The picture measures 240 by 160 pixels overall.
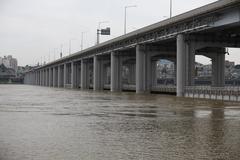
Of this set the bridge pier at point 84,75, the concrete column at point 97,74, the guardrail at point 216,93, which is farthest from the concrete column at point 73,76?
the guardrail at point 216,93

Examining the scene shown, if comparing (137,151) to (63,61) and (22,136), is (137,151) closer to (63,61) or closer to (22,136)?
(22,136)

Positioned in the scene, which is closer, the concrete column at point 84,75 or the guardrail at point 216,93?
the guardrail at point 216,93

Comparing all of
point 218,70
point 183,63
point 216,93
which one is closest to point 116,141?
point 216,93

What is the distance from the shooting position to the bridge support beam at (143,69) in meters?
85.1

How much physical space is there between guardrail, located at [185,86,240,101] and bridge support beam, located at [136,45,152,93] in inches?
840

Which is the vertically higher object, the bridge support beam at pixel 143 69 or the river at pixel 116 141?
the bridge support beam at pixel 143 69

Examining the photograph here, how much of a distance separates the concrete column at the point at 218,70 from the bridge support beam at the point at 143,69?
1226 centimetres

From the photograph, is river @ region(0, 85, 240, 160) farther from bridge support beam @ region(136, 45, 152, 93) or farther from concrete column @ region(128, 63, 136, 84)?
A: concrete column @ region(128, 63, 136, 84)

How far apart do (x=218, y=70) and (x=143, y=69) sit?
14033mm

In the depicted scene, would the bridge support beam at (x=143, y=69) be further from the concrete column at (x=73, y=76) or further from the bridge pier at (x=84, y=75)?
the concrete column at (x=73, y=76)

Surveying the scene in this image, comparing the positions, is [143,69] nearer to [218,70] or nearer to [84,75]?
[218,70]

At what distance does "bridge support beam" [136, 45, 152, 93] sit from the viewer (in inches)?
3349

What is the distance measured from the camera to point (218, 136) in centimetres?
1752

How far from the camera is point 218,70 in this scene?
270 ft
